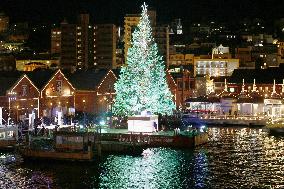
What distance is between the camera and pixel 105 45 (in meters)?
130

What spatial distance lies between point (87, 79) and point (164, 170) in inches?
1421

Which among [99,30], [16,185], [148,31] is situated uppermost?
[99,30]

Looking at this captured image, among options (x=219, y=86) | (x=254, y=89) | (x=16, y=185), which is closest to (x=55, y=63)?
(x=219, y=86)

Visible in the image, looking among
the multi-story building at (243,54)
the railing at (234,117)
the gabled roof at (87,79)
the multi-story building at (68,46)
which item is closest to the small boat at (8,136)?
the gabled roof at (87,79)

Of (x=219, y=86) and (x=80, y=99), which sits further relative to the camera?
(x=219, y=86)

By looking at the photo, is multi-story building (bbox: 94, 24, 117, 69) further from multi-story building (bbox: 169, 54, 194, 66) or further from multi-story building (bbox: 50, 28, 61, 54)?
multi-story building (bbox: 50, 28, 61, 54)

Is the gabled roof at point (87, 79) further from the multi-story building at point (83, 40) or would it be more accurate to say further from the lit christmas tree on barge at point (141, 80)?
the multi-story building at point (83, 40)

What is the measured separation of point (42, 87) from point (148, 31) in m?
14.2

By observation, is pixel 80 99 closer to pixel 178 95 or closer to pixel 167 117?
pixel 167 117

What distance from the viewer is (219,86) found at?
99.9 metres

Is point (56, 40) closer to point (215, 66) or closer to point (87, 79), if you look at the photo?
point (215, 66)

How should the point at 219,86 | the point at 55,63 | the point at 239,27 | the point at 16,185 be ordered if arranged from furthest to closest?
the point at 239,27, the point at 55,63, the point at 219,86, the point at 16,185

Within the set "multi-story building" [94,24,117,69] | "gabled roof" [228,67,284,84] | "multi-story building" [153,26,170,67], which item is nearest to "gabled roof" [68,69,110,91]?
"gabled roof" [228,67,284,84]

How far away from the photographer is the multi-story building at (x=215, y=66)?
114438 mm
